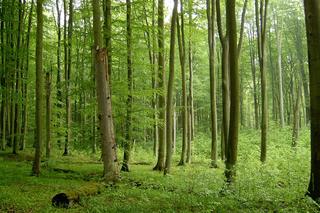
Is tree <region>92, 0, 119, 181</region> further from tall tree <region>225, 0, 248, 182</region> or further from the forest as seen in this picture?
tall tree <region>225, 0, 248, 182</region>

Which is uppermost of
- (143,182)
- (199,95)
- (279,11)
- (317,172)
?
(279,11)

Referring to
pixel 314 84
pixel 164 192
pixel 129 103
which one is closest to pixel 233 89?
pixel 314 84

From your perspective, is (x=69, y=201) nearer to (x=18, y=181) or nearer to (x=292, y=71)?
(x=18, y=181)

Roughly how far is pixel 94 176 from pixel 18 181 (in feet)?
9.62

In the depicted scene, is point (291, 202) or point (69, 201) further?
point (69, 201)

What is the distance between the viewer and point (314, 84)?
6.82m

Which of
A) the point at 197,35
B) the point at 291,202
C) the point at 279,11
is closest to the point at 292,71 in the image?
the point at 279,11

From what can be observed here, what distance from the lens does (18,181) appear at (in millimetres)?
11125

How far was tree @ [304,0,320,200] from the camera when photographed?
22.1 feet

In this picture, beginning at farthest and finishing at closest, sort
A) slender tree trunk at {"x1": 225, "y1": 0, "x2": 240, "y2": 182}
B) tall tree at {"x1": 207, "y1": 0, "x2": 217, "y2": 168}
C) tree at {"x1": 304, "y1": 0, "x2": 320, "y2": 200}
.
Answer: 1. tall tree at {"x1": 207, "y1": 0, "x2": 217, "y2": 168}
2. slender tree trunk at {"x1": 225, "y1": 0, "x2": 240, "y2": 182}
3. tree at {"x1": 304, "y1": 0, "x2": 320, "y2": 200}

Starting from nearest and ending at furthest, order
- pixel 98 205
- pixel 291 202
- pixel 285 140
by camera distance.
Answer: pixel 291 202
pixel 98 205
pixel 285 140

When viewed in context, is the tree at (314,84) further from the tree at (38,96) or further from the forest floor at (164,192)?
the tree at (38,96)

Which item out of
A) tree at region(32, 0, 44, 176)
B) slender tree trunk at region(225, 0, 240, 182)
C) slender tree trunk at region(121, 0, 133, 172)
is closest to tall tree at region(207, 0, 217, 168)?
slender tree trunk at region(121, 0, 133, 172)

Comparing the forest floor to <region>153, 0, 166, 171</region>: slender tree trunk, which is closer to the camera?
the forest floor
